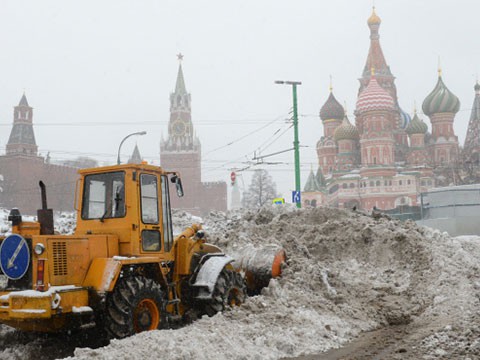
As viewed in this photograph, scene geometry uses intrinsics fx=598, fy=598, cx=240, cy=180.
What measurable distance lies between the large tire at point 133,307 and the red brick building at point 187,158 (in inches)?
3924

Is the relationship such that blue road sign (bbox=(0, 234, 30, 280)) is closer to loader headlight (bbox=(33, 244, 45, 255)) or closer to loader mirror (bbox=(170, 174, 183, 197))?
loader headlight (bbox=(33, 244, 45, 255))

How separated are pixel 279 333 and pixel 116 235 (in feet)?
8.47

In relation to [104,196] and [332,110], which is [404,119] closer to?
[332,110]

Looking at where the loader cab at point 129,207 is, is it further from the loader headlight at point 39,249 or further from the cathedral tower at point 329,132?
the cathedral tower at point 329,132

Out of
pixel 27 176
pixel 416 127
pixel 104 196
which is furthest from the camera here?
pixel 27 176

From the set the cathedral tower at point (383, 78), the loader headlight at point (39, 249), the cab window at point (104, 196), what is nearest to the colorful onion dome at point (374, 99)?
the cathedral tower at point (383, 78)

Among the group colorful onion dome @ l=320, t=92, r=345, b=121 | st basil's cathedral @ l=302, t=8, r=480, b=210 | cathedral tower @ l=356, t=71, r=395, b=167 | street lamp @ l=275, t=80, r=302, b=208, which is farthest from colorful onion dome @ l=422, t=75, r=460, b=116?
street lamp @ l=275, t=80, r=302, b=208

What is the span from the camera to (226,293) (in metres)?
9.12

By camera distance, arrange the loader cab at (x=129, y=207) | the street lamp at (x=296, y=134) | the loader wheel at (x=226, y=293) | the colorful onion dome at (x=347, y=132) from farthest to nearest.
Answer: the colorful onion dome at (x=347, y=132)
the street lamp at (x=296, y=134)
the loader wheel at (x=226, y=293)
the loader cab at (x=129, y=207)

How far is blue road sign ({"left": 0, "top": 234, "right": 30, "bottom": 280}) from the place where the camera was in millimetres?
6922

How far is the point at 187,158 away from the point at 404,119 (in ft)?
142

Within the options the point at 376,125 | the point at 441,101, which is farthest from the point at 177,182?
the point at 441,101

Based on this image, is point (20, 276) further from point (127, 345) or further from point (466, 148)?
point (466, 148)

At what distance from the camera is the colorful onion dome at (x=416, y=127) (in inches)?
3044
